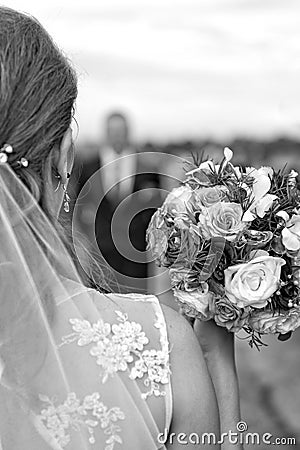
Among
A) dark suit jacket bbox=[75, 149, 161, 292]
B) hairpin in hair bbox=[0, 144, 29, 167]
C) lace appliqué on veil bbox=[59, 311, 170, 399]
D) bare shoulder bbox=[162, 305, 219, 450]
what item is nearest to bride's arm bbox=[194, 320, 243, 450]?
bare shoulder bbox=[162, 305, 219, 450]

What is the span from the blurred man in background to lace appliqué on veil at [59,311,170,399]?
264 cm

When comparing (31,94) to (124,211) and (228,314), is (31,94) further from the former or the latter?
(124,211)

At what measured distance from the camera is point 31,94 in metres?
1.76

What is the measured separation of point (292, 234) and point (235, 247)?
15 cm

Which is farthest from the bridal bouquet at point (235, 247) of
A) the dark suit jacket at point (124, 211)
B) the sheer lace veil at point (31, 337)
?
the dark suit jacket at point (124, 211)

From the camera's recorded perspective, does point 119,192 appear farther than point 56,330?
Yes

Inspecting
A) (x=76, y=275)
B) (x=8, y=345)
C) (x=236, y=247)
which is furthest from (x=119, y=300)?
(x=236, y=247)

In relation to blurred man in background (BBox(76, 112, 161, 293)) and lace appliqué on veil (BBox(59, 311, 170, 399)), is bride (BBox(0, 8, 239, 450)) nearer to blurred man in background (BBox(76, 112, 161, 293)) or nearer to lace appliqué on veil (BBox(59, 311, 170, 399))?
lace appliqué on veil (BBox(59, 311, 170, 399))

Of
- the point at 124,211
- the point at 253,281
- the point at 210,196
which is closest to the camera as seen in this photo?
the point at 253,281

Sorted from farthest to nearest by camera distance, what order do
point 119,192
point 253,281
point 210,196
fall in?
1. point 119,192
2. point 210,196
3. point 253,281

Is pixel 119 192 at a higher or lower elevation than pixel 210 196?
lower

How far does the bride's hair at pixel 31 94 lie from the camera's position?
1753 mm

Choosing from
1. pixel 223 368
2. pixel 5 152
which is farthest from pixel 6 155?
pixel 223 368

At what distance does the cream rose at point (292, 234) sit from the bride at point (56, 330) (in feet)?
1.91
